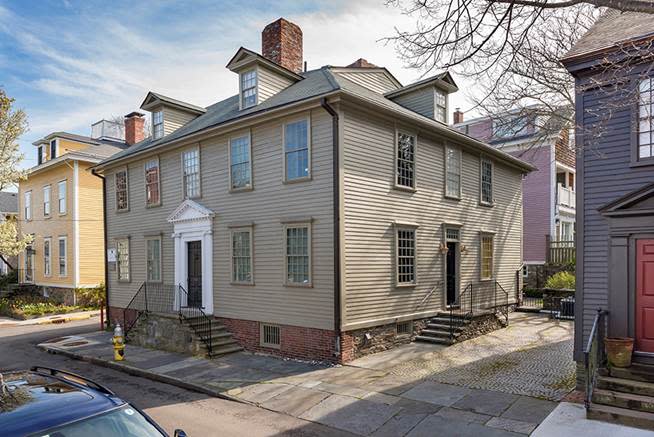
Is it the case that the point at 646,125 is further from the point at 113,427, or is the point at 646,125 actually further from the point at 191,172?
the point at 191,172

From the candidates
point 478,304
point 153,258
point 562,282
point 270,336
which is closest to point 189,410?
point 270,336

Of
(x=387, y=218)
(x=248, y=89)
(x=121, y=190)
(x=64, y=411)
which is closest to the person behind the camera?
(x=64, y=411)

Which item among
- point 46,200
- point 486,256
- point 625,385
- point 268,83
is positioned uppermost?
point 268,83

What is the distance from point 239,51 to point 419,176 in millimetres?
7059

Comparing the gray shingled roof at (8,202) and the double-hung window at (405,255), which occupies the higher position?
the gray shingled roof at (8,202)

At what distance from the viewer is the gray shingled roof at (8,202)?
141 feet

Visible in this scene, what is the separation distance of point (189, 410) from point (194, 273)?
7691 millimetres

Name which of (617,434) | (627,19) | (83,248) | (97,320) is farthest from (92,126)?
(617,434)

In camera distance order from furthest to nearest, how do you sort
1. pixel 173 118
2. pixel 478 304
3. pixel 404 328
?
1. pixel 173 118
2. pixel 478 304
3. pixel 404 328

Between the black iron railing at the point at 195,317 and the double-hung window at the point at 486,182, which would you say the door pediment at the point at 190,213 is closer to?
the black iron railing at the point at 195,317

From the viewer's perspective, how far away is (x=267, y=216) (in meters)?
13.4

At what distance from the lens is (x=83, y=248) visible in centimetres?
2520

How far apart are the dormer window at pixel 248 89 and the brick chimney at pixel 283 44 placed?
1.88m

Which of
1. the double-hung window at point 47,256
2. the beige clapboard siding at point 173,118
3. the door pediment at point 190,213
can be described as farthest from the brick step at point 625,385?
the double-hung window at point 47,256
